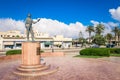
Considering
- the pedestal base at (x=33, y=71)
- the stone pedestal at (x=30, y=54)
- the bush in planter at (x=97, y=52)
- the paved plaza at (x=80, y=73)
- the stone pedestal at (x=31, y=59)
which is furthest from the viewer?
the bush in planter at (x=97, y=52)

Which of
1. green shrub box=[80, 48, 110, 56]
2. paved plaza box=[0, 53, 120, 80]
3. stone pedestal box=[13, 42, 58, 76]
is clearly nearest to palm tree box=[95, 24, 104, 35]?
green shrub box=[80, 48, 110, 56]

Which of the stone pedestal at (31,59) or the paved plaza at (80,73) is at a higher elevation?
the stone pedestal at (31,59)

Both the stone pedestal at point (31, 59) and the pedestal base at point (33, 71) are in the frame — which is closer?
the pedestal base at point (33, 71)

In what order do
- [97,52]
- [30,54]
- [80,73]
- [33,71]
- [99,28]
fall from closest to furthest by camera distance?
[80,73]
[33,71]
[30,54]
[97,52]
[99,28]

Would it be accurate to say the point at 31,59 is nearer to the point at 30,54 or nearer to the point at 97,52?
the point at 30,54

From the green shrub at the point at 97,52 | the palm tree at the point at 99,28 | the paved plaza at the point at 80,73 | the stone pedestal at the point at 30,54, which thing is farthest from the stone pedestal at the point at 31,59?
the palm tree at the point at 99,28

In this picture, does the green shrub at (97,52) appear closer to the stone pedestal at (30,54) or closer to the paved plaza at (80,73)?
the paved plaza at (80,73)

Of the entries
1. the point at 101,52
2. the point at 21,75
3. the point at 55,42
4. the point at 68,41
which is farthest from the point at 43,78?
the point at 68,41

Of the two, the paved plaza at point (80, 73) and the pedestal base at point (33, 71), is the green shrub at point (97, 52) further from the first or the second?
the pedestal base at point (33, 71)

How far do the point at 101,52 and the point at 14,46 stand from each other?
46175 mm

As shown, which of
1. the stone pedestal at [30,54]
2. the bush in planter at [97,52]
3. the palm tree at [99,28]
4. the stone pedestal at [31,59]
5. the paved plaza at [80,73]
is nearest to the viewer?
the paved plaza at [80,73]

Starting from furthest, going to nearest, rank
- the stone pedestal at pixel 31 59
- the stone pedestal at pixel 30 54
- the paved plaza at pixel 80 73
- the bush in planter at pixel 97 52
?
the bush in planter at pixel 97 52
the stone pedestal at pixel 30 54
the stone pedestal at pixel 31 59
the paved plaza at pixel 80 73

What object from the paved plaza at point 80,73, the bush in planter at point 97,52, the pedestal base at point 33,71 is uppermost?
the bush in planter at point 97,52

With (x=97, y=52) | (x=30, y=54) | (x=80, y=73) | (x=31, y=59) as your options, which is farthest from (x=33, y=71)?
(x=97, y=52)
